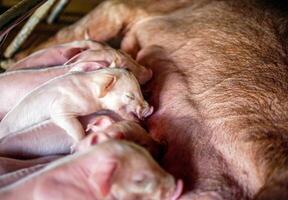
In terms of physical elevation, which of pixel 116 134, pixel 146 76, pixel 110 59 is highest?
pixel 116 134

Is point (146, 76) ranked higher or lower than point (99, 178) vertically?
lower

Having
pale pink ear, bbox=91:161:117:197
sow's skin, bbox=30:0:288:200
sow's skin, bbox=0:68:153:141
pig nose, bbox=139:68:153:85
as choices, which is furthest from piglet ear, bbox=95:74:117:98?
pale pink ear, bbox=91:161:117:197

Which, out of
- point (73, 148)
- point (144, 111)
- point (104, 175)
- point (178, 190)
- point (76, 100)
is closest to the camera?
point (104, 175)

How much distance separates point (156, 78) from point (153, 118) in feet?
0.83

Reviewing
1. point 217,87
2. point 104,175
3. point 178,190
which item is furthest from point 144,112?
point 104,175

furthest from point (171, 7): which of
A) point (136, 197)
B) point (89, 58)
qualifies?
point (136, 197)

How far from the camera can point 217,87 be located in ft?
6.69

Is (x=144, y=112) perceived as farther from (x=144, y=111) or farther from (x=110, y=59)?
(x=110, y=59)

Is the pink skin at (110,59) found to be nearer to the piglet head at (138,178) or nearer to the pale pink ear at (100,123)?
the pale pink ear at (100,123)

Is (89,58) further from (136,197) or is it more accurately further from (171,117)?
(136,197)

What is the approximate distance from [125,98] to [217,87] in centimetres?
36

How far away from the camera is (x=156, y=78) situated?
223 centimetres

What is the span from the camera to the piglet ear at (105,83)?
71.3 inches

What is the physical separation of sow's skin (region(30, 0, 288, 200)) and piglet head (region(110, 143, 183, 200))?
0.20 metres
